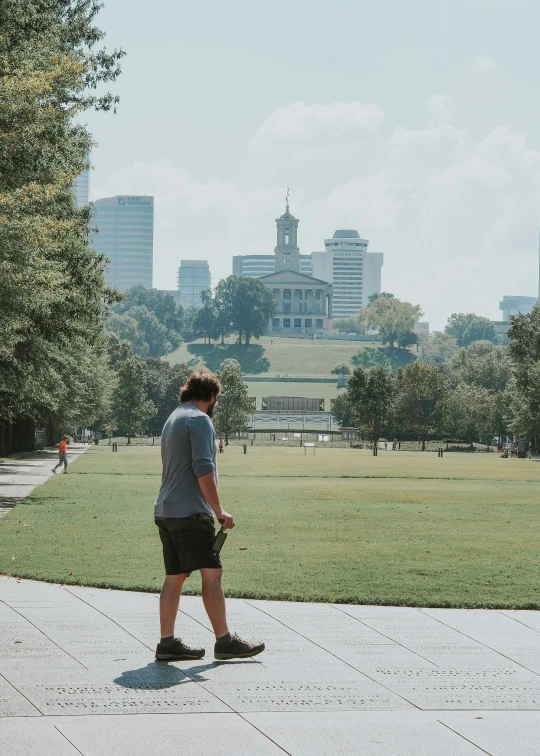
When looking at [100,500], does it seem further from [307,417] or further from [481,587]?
[307,417]

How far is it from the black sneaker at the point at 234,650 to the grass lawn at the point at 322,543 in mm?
3128

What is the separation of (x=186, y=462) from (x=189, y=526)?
468 millimetres

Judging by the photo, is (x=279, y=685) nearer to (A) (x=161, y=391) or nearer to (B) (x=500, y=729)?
(B) (x=500, y=729)

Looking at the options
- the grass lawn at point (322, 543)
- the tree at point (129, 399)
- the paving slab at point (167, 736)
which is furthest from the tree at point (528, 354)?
the paving slab at point (167, 736)

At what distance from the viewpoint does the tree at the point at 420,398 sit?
126750 mm

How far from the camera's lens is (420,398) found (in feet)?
418

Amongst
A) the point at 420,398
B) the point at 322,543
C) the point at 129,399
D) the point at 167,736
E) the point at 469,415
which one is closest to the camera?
the point at 167,736

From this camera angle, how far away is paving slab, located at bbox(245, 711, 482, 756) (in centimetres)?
601

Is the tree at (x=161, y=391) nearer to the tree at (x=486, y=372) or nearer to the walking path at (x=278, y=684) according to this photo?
the tree at (x=486, y=372)

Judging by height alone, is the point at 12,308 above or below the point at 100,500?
above

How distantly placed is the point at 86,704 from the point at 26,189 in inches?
550

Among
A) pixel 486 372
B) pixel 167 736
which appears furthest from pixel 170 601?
pixel 486 372

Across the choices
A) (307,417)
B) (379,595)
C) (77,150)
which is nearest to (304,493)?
(77,150)

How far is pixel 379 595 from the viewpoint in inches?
444
